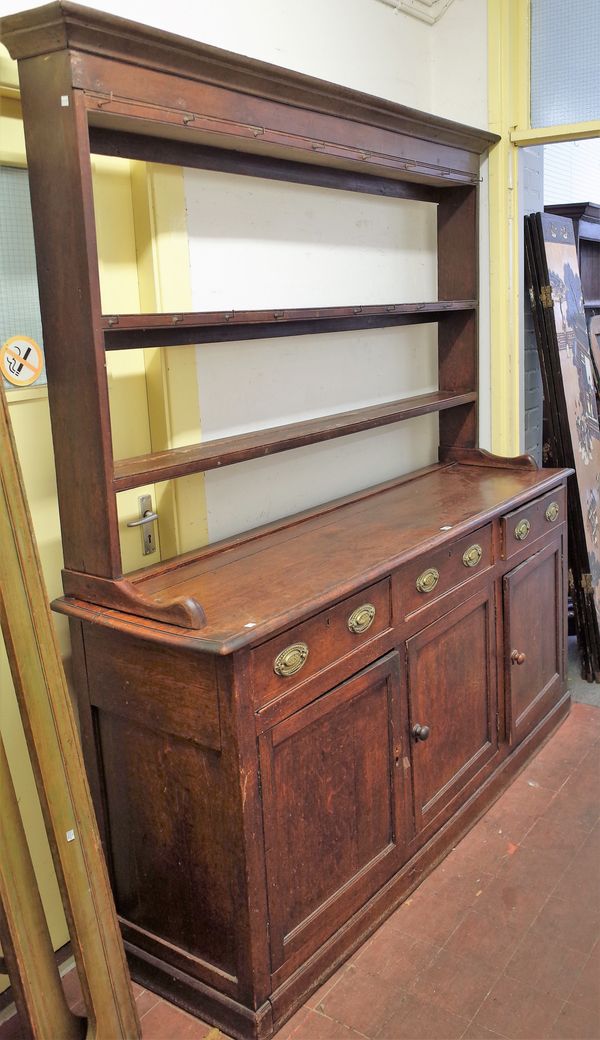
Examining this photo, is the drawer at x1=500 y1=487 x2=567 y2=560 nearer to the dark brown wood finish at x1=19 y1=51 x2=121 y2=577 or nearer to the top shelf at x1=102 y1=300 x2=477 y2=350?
the top shelf at x1=102 y1=300 x2=477 y2=350

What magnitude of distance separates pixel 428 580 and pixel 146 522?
0.82m

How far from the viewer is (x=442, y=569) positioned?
108 inches

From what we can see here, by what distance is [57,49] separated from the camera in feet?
6.24

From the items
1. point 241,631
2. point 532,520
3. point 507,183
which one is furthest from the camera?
point 507,183

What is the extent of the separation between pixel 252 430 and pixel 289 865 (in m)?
1.27

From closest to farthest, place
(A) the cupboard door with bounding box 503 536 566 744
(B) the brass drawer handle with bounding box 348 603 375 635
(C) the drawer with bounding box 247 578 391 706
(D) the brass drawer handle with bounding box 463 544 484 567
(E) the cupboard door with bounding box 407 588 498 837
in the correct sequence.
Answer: (C) the drawer with bounding box 247 578 391 706, (B) the brass drawer handle with bounding box 348 603 375 635, (E) the cupboard door with bounding box 407 588 498 837, (D) the brass drawer handle with bounding box 463 544 484 567, (A) the cupboard door with bounding box 503 536 566 744

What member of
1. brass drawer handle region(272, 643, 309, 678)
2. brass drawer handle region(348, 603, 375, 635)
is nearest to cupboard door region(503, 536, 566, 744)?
brass drawer handle region(348, 603, 375, 635)

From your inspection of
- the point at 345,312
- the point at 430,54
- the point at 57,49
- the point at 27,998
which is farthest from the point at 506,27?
the point at 27,998

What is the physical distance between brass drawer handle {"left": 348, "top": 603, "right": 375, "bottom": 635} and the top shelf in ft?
2.60

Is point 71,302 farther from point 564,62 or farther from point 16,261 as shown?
point 564,62

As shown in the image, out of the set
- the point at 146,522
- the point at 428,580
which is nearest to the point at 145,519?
the point at 146,522

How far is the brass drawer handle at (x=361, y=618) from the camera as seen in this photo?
2334 mm

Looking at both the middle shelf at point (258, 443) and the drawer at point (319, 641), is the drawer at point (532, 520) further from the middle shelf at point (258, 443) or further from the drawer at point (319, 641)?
the drawer at point (319, 641)

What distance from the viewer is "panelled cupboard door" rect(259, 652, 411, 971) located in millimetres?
2164
